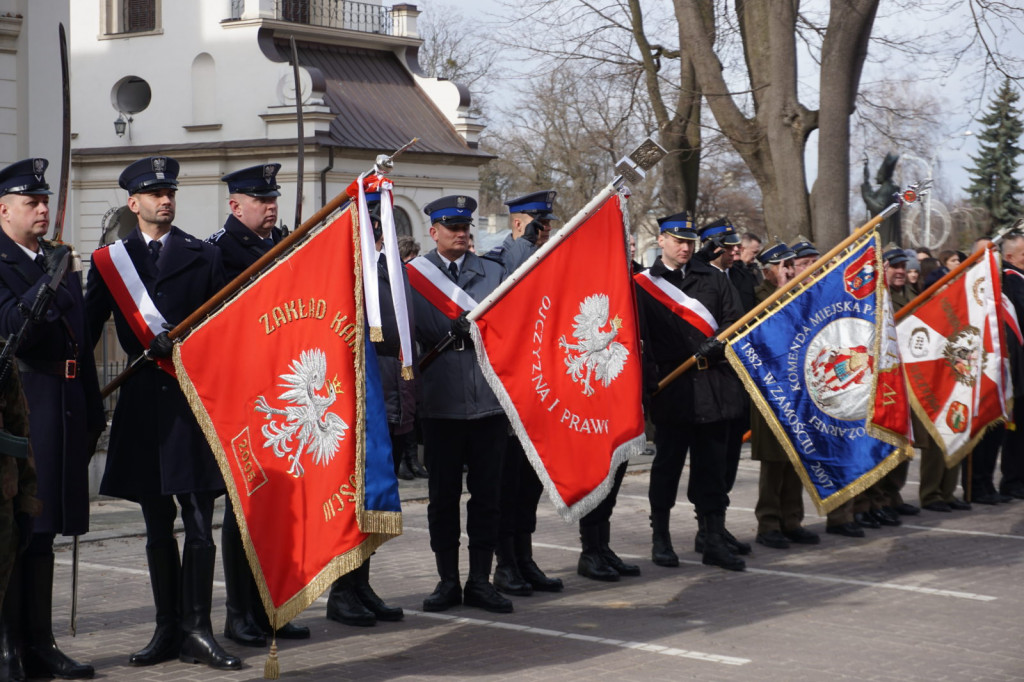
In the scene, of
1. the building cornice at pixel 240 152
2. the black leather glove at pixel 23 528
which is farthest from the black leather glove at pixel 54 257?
the building cornice at pixel 240 152

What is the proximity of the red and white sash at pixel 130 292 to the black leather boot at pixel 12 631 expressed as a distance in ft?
3.60

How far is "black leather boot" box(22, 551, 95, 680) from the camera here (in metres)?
6.41

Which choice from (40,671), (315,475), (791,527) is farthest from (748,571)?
(40,671)

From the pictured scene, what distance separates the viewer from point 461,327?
25.0 feet

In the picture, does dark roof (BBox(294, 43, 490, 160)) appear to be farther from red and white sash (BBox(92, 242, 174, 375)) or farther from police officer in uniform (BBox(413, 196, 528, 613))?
red and white sash (BBox(92, 242, 174, 375))

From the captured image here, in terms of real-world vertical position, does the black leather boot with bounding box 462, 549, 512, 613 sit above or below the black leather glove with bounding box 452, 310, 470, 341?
below

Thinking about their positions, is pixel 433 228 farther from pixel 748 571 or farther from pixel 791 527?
pixel 791 527

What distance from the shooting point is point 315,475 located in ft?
21.1

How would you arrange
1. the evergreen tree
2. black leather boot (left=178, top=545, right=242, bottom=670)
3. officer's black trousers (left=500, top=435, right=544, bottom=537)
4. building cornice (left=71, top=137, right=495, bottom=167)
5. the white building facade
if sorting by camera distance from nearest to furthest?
black leather boot (left=178, top=545, right=242, bottom=670) < officer's black trousers (left=500, top=435, right=544, bottom=537) < building cornice (left=71, top=137, right=495, bottom=167) < the white building facade < the evergreen tree

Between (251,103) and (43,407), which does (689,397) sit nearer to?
(43,407)

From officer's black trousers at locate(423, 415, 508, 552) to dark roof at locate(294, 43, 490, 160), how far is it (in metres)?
29.6

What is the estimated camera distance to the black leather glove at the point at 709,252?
31.7ft

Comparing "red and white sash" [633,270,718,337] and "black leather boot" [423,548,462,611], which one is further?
"red and white sash" [633,270,718,337]

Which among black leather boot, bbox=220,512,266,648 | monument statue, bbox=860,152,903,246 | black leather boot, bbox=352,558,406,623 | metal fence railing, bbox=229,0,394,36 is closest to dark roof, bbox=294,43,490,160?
metal fence railing, bbox=229,0,394,36
